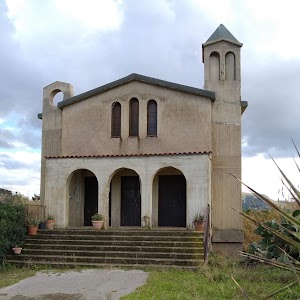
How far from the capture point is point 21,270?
44.3ft

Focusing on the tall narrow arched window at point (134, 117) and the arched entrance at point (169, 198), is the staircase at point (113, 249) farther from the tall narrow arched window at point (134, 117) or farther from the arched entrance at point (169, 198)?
the tall narrow arched window at point (134, 117)

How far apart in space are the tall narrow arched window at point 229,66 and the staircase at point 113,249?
7294 mm

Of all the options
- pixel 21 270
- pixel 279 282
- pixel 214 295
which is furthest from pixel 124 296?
pixel 21 270

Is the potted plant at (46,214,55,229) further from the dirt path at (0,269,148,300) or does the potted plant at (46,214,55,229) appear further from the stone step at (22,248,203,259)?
the dirt path at (0,269,148,300)

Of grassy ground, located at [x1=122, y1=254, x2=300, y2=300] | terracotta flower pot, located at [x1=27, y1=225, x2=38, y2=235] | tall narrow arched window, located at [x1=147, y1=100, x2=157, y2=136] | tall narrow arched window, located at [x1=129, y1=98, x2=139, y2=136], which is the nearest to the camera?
grassy ground, located at [x1=122, y1=254, x2=300, y2=300]

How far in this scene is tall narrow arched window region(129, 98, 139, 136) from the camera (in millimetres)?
18812

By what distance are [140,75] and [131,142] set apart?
9.88 feet

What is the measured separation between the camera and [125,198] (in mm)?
18938

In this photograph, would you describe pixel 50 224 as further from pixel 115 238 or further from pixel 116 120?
pixel 116 120

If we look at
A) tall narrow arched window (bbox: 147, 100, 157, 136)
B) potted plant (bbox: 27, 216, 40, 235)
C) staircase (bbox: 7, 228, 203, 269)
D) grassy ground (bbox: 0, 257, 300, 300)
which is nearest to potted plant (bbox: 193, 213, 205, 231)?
staircase (bbox: 7, 228, 203, 269)

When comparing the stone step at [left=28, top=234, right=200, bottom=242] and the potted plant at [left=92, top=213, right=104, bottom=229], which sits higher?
the potted plant at [left=92, top=213, right=104, bottom=229]

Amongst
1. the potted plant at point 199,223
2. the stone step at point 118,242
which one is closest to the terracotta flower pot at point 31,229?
the stone step at point 118,242

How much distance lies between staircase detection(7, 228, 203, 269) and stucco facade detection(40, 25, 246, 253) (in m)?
1.44

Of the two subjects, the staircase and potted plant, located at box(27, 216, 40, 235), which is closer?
the staircase
